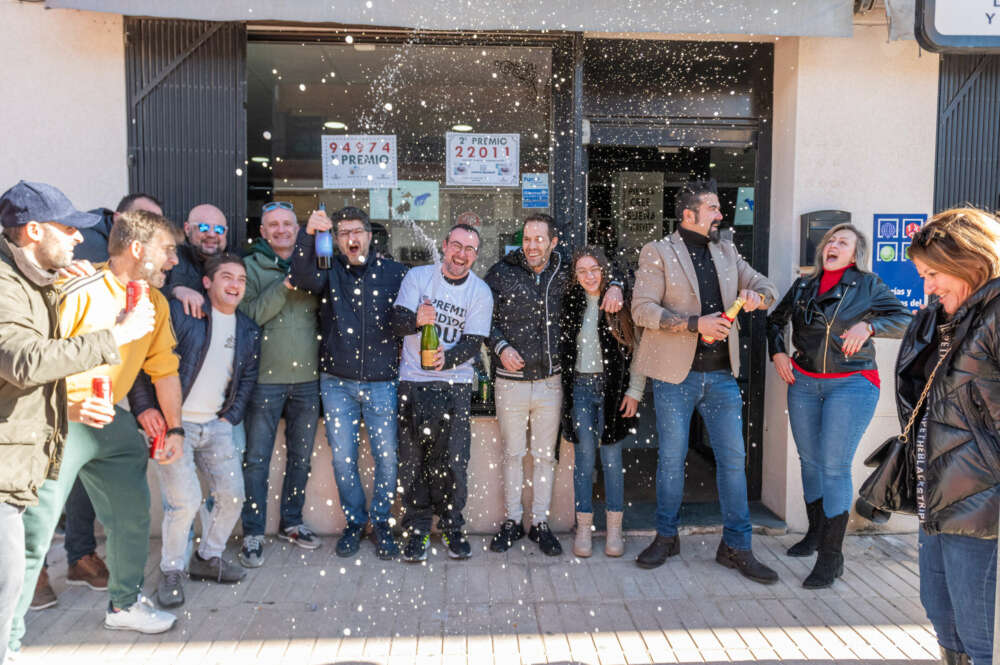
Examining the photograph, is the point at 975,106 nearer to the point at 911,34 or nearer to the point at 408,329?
the point at 911,34

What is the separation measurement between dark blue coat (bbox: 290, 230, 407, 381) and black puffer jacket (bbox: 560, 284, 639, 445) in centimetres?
114

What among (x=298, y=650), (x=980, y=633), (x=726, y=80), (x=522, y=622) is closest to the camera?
(x=980, y=633)

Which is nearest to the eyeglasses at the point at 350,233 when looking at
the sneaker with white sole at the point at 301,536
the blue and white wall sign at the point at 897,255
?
the sneaker with white sole at the point at 301,536

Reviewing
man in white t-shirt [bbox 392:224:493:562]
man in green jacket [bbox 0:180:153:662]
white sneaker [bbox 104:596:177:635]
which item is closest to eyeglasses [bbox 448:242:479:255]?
man in white t-shirt [bbox 392:224:493:562]

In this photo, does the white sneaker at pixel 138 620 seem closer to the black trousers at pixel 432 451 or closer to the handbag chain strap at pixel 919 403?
the black trousers at pixel 432 451

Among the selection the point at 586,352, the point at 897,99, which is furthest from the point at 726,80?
the point at 586,352

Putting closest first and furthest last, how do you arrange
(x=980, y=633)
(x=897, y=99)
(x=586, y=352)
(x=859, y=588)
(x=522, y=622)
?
(x=980, y=633) < (x=522, y=622) < (x=859, y=588) < (x=586, y=352) < (x=897, y=99)

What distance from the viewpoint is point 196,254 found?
464 centimetres

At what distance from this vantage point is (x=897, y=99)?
17.5ft

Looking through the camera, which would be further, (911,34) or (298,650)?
(911,34)

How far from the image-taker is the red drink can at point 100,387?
A: 3.20m

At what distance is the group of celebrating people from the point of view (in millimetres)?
3953

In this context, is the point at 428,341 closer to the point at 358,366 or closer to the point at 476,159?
the point at 358,366

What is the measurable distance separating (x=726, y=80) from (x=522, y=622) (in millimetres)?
4199
